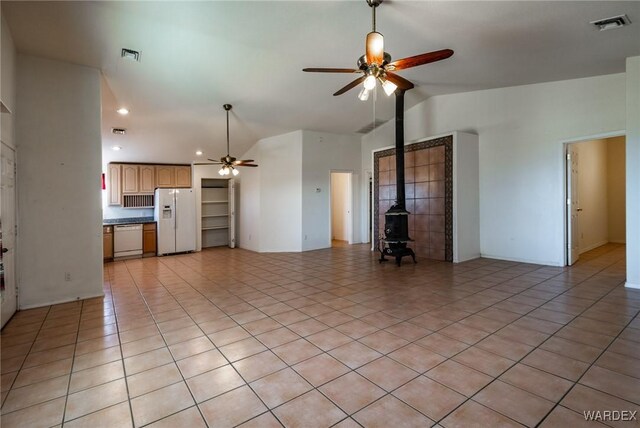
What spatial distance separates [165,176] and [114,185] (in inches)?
46.9

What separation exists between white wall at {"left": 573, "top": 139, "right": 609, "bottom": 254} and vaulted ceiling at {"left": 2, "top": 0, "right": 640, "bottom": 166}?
2.67m

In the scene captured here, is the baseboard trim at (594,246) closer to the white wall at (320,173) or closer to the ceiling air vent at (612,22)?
the ceiling air vent at (612,22)

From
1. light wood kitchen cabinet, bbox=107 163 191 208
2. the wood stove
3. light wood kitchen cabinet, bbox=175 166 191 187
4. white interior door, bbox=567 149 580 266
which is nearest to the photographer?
white interior door, bbox=567 149 580 266

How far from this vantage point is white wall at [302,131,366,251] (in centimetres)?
764

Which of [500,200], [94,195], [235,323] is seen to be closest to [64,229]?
[94,195]

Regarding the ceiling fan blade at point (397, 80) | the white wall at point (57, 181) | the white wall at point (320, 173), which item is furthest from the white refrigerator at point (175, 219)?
the ceiling fan blade at point (397, 80)

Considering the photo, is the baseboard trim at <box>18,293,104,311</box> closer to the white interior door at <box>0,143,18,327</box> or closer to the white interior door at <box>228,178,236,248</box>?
the white interior door at <box>0,143,18,327</box>

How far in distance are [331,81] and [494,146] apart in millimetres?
3498

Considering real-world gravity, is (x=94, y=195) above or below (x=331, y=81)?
below

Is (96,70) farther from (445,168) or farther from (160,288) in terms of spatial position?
(445,168)

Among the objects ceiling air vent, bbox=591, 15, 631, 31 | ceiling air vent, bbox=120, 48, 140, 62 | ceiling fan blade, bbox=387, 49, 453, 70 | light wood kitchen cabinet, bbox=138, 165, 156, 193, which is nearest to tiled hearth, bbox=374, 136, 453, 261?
ceiling air vent, bbox=591, 15, 631, 31

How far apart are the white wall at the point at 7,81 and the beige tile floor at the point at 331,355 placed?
2.05 m

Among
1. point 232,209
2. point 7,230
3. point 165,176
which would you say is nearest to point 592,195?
point 232,209

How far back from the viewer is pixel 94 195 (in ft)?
13.6
